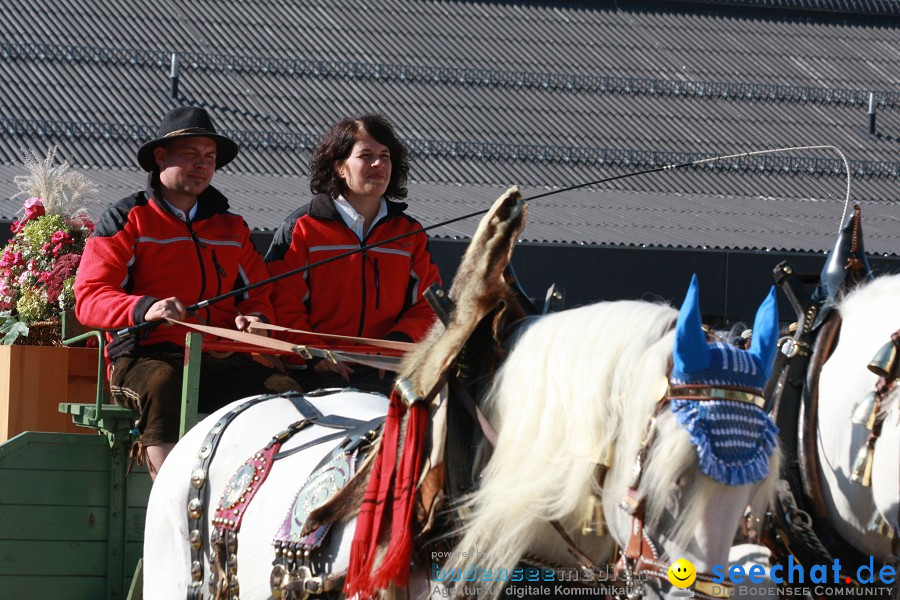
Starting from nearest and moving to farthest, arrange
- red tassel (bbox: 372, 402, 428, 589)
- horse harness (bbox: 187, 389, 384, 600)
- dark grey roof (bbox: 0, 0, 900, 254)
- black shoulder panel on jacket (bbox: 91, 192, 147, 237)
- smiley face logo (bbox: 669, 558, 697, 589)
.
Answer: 1. smiley face logo (bbox: 669, 558, 697, 589)
2. red tassel (bbox: 372, 402, 428, 589)
3. horse harness (bbox: 187, 389, 384, 600)
4. black shoulder panel on jacket (bbox: 91, 192, 147, 237)
5. dark grey roof (bbox: 0, 0, 900, 254)

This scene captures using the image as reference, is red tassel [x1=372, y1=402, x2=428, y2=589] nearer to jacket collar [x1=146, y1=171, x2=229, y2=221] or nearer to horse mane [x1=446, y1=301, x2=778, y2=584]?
horse mane [x1=446, y1=301, x2=778, y2=584]

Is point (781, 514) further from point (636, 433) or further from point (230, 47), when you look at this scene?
point (230, 47)

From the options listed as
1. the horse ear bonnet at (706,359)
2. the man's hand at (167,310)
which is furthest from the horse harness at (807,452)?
the man's hand at (167,310)

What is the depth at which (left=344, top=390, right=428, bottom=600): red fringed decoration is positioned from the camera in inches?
92.0

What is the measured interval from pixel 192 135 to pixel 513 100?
1242 cm

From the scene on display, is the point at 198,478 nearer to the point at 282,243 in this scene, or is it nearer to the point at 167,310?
the point at 167,310

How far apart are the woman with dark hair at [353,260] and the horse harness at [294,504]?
0.62 metres

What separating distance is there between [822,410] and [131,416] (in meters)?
2.10

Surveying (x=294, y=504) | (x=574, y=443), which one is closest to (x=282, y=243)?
(x=294, y=504)

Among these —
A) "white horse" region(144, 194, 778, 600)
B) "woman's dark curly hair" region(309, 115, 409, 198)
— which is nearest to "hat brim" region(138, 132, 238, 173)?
"woman's dark curly hair" region(309, 115, 409, 198)

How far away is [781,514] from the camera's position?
2.84 m

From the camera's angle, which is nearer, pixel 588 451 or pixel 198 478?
pixel 588 451

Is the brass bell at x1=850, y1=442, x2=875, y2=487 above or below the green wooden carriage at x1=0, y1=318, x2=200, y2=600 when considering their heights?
above

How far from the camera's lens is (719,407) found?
6.91 ft
